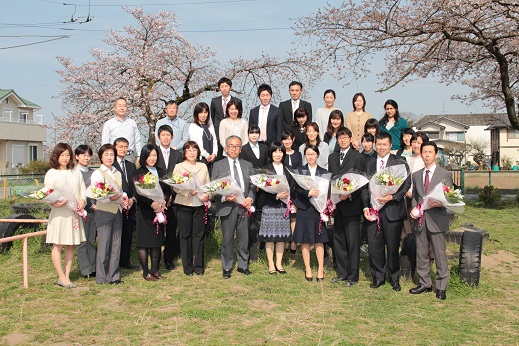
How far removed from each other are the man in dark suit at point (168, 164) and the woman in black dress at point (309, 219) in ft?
5.66

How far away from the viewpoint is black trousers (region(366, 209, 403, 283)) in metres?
6.21

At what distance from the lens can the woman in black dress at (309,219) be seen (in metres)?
6.57

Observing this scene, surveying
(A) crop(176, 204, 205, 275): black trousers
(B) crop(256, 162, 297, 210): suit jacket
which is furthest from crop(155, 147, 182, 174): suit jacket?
(B) crop(256, 162, 297, 210): suit jacket

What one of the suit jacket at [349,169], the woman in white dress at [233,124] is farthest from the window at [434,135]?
the suit jacket at [349,169]

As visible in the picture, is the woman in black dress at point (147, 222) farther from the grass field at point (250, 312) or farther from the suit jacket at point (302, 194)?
the suit jacket at point (302, 194)

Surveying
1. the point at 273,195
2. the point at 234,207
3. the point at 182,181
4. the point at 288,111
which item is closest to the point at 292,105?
the point at 288,111

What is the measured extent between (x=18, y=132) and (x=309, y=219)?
3747 centimetres

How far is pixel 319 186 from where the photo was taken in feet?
21.2

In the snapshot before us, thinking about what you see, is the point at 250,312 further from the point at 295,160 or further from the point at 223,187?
the point at 295,160

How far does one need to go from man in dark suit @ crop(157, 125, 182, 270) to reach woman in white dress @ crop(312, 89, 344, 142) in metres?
2.35

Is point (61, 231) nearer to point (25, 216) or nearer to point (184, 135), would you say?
point (184, 135)

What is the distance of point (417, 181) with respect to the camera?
19.7 ft

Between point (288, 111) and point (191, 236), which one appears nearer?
point (191, 236)

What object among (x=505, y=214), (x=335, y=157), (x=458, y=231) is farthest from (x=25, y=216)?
(x=505, y=214)
